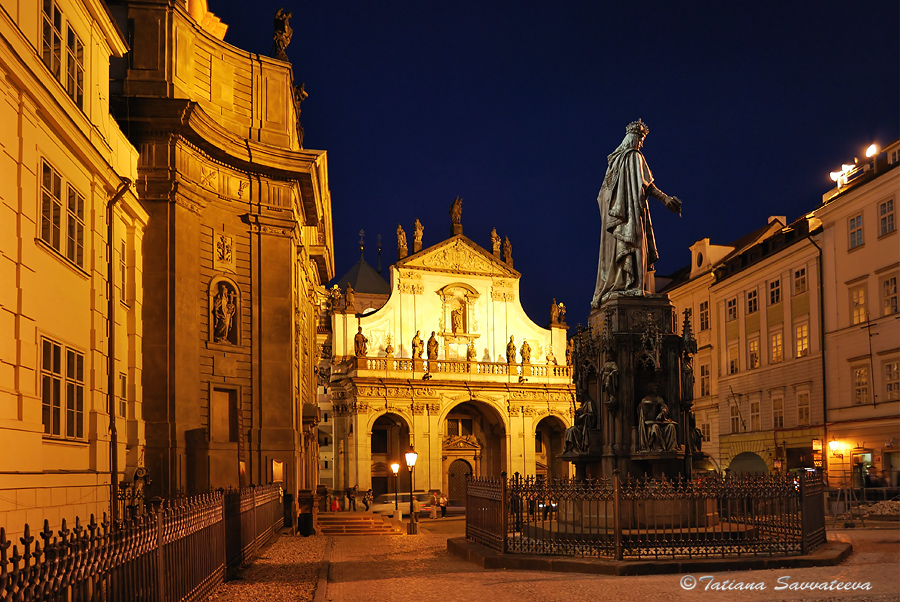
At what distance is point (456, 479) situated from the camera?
5778 centimetres

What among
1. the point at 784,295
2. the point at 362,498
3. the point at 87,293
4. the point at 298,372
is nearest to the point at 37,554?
the point at 87,293

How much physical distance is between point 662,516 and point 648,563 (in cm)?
113

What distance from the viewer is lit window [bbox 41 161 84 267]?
13.8m

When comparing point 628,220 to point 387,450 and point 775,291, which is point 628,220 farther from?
point 387,450

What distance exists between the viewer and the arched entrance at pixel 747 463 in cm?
4294

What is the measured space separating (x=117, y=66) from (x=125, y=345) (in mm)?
8496

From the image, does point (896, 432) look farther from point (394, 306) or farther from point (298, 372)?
point (394, 306)

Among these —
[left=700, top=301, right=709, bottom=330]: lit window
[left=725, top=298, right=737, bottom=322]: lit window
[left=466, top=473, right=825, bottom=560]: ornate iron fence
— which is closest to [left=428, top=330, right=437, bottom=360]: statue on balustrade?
[left=700, top=301, right=709, bottom=330]: lit window

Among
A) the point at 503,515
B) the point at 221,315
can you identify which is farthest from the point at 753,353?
the point at 503,515

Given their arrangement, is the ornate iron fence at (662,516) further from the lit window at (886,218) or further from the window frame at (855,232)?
the window frame at (855,232)

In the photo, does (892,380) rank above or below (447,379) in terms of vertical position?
below

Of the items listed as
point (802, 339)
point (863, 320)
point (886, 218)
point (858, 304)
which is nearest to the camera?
point (886, 218)

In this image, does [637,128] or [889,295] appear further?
[889,295]

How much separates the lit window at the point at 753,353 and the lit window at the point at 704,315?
4854 millimetres
